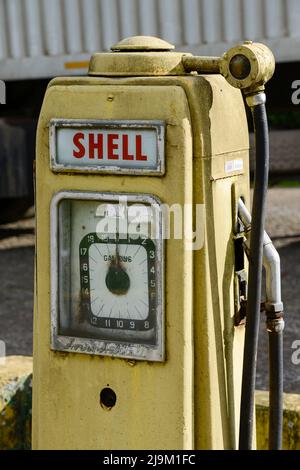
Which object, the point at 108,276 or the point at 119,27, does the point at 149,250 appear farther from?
the point at 119,27

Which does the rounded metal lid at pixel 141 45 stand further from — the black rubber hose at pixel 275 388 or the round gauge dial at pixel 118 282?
the black rubber hose at pixel 275 388

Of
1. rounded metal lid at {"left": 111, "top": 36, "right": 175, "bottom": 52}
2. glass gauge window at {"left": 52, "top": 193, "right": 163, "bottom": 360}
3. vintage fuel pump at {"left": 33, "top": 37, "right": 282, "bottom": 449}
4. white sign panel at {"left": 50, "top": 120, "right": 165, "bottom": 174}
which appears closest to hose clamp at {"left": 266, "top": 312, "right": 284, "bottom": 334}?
vintage fuel pump at {"left": 33, "top": 37, "right": 282, "bottom": 449}

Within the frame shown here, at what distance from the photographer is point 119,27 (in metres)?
7.11

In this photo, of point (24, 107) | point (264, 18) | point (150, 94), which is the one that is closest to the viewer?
point (150, 94)

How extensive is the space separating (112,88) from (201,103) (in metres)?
0.22

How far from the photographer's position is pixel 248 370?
239 centimetres

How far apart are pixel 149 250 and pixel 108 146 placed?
10.5 inches

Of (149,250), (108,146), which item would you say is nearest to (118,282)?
(149,250)

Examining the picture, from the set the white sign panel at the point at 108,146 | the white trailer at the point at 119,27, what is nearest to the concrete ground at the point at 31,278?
the white trailer at the point at 119,27

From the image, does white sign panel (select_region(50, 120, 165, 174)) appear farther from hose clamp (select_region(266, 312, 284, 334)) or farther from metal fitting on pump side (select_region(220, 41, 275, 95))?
hose clamp (select_region(266, 312, 284, 334))

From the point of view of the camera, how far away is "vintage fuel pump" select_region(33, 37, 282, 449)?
7.68ft

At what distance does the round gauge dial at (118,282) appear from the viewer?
2393 millimetres
